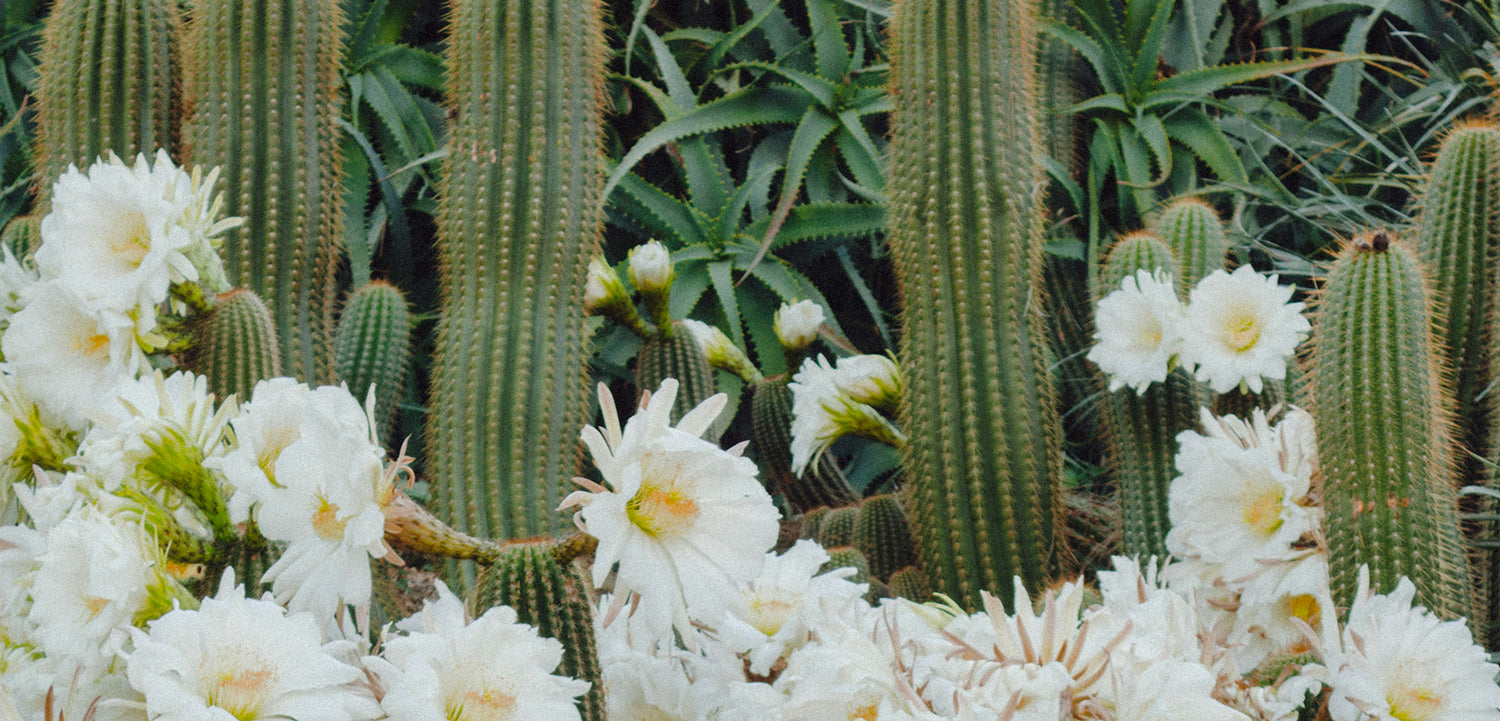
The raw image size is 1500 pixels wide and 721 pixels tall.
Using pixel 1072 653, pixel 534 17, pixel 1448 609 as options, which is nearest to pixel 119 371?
pixel 534 17

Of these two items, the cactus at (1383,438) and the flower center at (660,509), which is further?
the cactus at (1383,438)

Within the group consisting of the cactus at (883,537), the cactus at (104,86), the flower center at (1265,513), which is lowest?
the cactus at (883,537)

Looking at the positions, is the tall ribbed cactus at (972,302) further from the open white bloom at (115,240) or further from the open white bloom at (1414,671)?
the open white bloom at (115,240)

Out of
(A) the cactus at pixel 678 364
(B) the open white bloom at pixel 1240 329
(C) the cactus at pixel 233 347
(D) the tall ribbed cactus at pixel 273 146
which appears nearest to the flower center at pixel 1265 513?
(B) the open white bloom at pixel 1240 329

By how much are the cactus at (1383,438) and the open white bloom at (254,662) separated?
2.35 feet

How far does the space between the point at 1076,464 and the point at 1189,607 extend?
126cm

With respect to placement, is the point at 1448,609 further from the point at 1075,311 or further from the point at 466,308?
the point at 1075,311

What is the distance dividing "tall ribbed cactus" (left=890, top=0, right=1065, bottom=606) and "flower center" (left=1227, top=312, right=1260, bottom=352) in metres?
0.19

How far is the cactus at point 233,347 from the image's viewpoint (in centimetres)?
99

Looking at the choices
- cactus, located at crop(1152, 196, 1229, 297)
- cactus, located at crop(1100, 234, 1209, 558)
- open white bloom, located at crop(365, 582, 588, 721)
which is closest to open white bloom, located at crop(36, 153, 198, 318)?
open white bloom, located at crop(365, 582, 588, 721)

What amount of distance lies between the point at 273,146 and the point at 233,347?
39cm

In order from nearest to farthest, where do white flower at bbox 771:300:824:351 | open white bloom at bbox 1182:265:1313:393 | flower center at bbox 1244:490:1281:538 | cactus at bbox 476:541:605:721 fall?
cactus at bbox 476:541:605:721, flower center at bbox 1244:490:1281:538, open white bloom at bbox 1182:265:1313:393, white flower at bbox 771:300:824:351

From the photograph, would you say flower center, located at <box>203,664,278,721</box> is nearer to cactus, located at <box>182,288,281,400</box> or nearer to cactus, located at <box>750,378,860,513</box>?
cactus, located at <box>182,288,281,400</box>

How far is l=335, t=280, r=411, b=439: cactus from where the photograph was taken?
1443 mm
